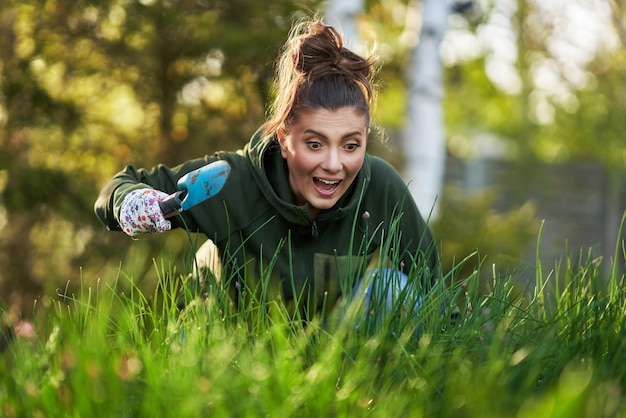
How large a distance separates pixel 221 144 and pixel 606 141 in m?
8.85

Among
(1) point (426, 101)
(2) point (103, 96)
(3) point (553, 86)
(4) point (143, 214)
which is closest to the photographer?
(4) point (143, 214)

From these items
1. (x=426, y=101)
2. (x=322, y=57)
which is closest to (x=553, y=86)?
(x=426, y=101)

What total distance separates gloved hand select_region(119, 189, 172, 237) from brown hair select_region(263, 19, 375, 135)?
0.58 metres

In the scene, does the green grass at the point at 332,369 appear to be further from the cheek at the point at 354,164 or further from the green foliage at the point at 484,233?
the green foliage at the point at 484,233

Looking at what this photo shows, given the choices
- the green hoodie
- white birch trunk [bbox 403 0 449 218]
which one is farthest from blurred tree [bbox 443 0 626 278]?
the green hoodie

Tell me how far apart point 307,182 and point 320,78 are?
36 centimetres

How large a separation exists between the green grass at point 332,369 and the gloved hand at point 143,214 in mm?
512

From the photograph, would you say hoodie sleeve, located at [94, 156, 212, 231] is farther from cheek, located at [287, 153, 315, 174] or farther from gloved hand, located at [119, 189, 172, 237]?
cheek, located at [287, 153, 315, 174]

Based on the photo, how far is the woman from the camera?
9.78 feet

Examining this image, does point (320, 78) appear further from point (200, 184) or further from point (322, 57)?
point (200, 184)

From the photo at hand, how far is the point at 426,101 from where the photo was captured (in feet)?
26.2

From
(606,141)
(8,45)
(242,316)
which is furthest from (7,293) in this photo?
(606,141)

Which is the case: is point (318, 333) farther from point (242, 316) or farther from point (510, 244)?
point (510, 244)

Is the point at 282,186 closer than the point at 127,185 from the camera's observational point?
No
